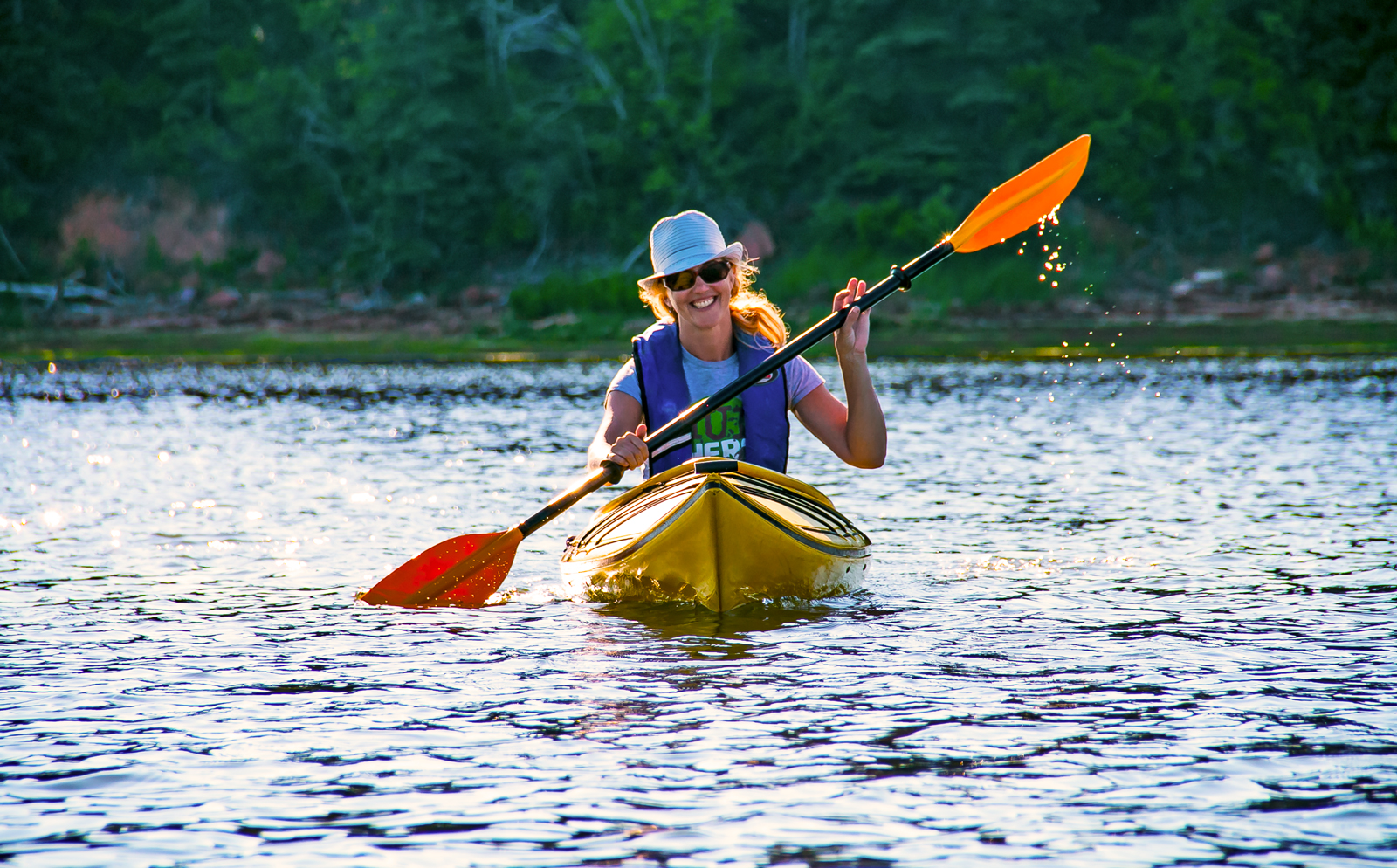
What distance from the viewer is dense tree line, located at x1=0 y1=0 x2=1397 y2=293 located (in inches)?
1565

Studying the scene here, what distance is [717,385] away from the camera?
23.0 feet

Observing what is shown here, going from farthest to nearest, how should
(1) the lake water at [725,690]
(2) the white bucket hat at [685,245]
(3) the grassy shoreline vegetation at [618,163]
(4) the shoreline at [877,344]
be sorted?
(3) the grassy shoreline vegetation at [618,163] → (4) the shoreline at [877,344] → (2) the white bucket hat at [685,245] → (1) the lake water at [725,690]

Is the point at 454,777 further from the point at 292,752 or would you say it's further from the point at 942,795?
the point at 942,795

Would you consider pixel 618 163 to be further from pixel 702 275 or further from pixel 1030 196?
pixel 702 275

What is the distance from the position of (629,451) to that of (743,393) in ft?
1.96

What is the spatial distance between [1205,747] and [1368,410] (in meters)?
14.4

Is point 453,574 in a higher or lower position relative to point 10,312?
lower

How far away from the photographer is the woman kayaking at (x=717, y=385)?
6.70 metres

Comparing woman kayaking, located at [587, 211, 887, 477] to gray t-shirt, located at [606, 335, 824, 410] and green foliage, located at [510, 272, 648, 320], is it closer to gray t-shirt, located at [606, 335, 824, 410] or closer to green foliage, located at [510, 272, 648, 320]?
gray t-shirt, located at [606, 335, 824, 410]

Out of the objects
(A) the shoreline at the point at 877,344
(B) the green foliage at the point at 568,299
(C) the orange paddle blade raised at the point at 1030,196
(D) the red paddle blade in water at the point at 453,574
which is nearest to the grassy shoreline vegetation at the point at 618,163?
(B) the green foliage at the point at 568,299

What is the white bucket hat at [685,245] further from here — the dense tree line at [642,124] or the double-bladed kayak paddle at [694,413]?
the dense tree line at [642,124]

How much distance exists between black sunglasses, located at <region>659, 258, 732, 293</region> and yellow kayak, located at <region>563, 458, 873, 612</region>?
735 mm

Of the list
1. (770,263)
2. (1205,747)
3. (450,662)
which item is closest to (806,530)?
(450,662)

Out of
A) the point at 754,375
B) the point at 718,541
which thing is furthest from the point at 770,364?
the point at 718,541
